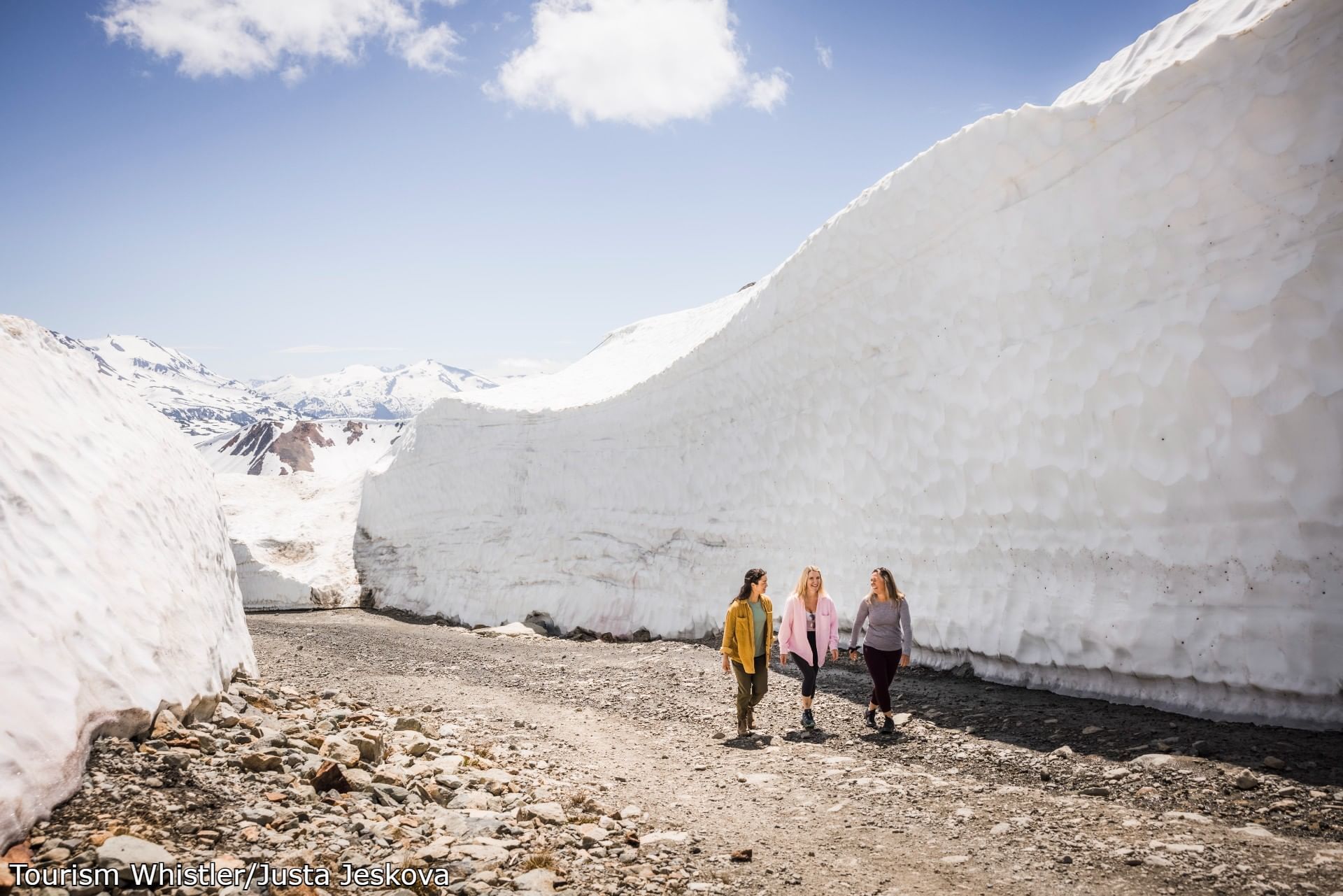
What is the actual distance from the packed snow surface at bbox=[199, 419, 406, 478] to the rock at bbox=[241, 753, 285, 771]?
10460cm

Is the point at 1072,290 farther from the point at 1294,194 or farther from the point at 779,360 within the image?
the point at 779,360

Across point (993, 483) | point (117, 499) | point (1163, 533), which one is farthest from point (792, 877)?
point (993, 483)

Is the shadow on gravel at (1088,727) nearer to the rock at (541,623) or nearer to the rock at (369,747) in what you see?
the rock at (369,747)

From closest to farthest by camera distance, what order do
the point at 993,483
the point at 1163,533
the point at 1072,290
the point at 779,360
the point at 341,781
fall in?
1. the point at 341,781
2. the point at 1163,533
3. the point at 1072,290
4. the point at 993,483
5. the point at 779,360

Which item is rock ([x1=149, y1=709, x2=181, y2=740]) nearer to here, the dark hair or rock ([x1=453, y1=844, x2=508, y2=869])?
rock ([x1=453, y1=844, x2=508, y2=869])

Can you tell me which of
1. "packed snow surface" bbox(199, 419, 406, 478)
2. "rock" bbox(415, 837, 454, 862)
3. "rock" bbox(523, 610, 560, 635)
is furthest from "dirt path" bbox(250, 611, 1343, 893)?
"packed snow surface" bbox(199, 419, 406, 478)

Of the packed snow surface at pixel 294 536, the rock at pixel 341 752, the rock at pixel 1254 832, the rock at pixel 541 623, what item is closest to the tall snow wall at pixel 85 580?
the rock at pixel 341 752

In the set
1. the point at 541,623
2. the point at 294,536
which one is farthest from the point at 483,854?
the point at 294,536

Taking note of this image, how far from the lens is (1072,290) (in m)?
6.94

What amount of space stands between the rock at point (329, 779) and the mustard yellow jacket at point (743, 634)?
3.32 metres

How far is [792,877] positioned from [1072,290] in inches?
225

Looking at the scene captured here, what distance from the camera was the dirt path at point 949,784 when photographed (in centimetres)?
357

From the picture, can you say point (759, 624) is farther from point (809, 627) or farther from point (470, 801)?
point (470, 801)

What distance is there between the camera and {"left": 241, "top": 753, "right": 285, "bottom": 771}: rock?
3.97 meters
